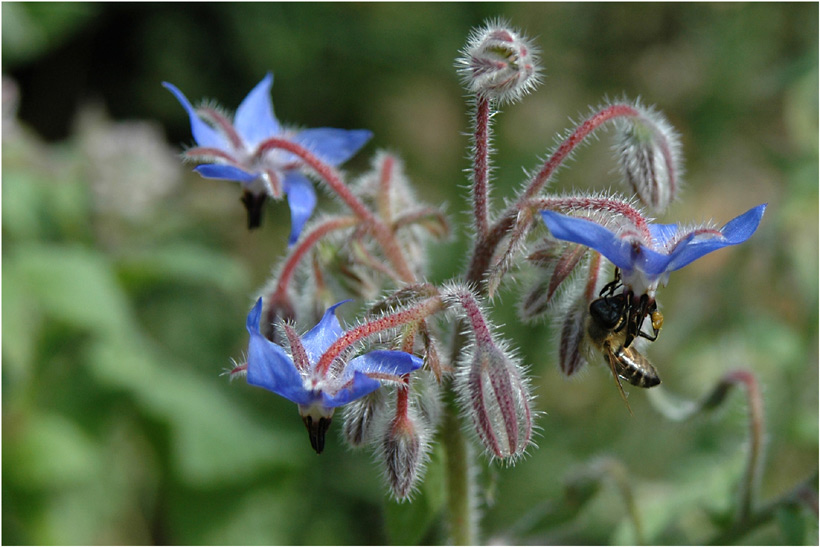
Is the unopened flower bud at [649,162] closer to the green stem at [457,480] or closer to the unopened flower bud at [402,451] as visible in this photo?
the green stem at [457,480]

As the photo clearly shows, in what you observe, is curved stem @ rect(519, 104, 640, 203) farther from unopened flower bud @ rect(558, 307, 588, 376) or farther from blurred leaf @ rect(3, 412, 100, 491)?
blurred leaf @ rect(3, 412, 100, 491)

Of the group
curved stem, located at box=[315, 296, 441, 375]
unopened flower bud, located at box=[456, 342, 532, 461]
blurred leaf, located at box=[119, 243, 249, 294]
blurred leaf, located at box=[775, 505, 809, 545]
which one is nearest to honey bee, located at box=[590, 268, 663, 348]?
unopened flower bud, located at box=[456, 342, 532, 461]

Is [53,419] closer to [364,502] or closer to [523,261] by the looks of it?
[364,502]

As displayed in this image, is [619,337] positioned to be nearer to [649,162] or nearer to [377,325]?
[649,162]

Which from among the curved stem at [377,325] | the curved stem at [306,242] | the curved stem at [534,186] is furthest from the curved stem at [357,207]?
the curved stem at [377,325]

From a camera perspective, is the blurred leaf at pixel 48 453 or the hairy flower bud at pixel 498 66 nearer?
the hairy flower bud at pixel 498 66

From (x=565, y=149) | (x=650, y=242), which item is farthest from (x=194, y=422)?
(x=650, y=242)
